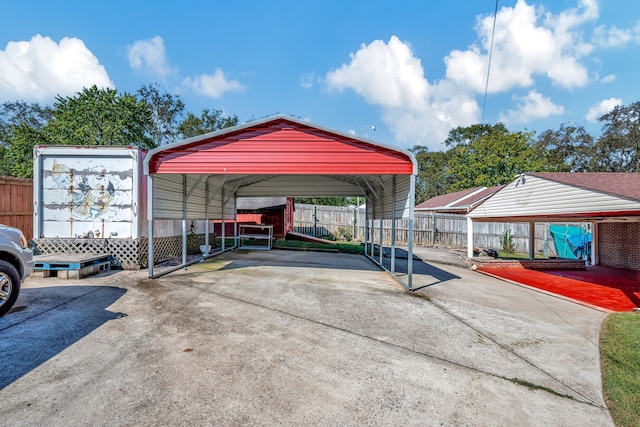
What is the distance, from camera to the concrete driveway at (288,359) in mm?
2629

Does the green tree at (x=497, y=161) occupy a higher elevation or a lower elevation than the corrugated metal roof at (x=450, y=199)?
higher

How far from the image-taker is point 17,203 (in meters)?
9.09

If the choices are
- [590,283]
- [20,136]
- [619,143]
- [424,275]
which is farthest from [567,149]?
[20,136]

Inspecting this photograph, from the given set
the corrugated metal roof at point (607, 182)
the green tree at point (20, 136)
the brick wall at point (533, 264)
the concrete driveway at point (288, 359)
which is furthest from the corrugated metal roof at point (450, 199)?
the green tree at point (20, 136)

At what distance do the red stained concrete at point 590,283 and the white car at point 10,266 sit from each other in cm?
1130

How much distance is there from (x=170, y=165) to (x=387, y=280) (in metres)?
6.27

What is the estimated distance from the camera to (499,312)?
19.8ft

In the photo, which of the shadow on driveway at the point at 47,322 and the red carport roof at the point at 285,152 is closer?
the shadow on driveway at the point at 47,322

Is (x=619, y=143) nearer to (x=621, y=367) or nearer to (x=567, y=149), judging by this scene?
(x=567, y=149)

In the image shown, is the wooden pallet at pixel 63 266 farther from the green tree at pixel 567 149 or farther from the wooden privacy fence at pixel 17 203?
the green tree at pixel 567 149

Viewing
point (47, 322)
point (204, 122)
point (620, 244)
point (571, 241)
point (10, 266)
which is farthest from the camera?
point (204, 122)

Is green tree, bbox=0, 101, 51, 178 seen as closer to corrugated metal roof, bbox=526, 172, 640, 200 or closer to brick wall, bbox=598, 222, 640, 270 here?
corrugated metal roof, bbox=526, 172, 640, 200

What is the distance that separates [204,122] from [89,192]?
87.3 feet

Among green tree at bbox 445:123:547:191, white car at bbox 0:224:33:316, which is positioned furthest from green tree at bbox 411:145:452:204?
white car at bbox 0:224:33:316
